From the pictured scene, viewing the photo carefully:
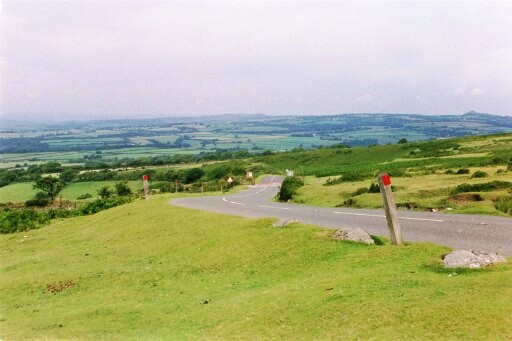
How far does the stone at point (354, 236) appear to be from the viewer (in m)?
16.0

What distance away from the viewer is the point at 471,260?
1183 cm

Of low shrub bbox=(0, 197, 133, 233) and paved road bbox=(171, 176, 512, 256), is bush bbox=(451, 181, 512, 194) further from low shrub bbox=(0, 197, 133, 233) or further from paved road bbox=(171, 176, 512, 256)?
low shrub bbox=(0, 197, 133, 233)

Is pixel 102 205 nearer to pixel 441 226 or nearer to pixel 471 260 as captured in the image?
pixel 441 226

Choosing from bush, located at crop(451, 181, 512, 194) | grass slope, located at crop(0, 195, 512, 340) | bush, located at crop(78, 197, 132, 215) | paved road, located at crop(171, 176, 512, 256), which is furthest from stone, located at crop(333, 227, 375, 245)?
bush, located at crop(78, 197, 132, 215)

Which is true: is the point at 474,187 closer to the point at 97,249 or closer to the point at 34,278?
the point at 97,249

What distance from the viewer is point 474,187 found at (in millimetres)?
31016

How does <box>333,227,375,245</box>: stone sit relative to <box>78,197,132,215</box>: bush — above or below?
above

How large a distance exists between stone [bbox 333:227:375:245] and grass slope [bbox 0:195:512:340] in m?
0.45

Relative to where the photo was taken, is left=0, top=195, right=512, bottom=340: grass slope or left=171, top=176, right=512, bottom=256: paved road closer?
left=0, top=195, right=512, bottom=340: grass slope

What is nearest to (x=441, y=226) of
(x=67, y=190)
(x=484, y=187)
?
(x=484, y=187)

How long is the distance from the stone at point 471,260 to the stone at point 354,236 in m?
3.96

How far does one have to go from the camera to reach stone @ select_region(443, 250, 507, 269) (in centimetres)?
1166

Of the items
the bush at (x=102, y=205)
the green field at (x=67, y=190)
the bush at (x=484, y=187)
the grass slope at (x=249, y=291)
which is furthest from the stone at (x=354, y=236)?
the green field at (x=67, y=190)

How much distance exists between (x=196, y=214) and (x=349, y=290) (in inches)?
712
